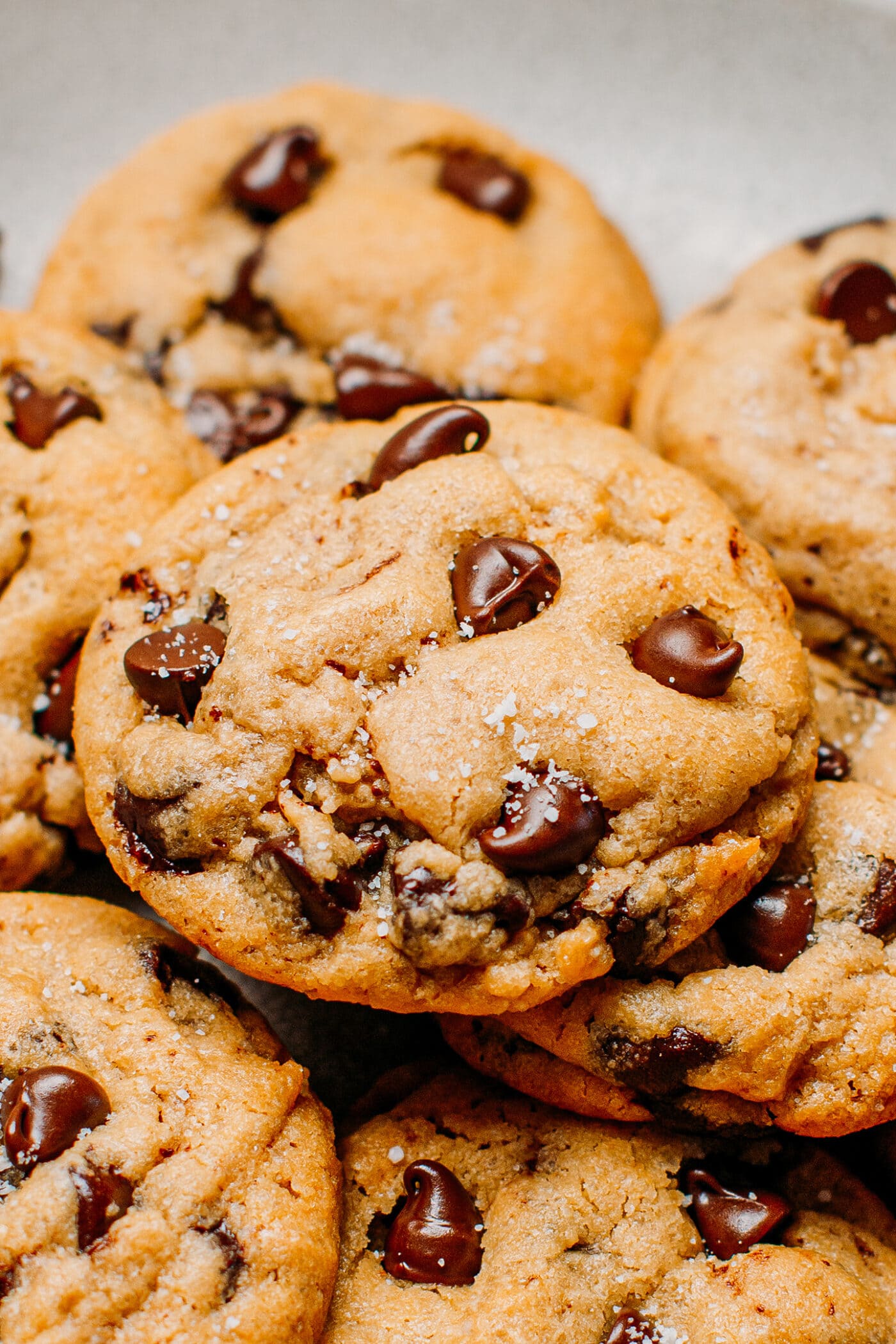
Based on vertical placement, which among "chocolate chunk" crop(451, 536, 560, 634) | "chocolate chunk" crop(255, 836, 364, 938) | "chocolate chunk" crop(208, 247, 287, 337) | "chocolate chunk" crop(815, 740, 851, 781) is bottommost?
"chocolate chunk" crop(815, 740, 851, 781)

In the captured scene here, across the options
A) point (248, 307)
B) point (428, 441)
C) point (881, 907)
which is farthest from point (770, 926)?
point (248, 307)

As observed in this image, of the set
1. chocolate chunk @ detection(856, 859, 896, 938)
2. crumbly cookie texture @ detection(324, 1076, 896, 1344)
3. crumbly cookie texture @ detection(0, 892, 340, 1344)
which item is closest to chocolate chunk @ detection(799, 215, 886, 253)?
chocolate chunk @ detection(856, 859, 896, 938)

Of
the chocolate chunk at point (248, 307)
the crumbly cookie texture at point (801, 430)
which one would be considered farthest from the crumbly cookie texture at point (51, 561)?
the crumbly cookie texture at point (801, 430)

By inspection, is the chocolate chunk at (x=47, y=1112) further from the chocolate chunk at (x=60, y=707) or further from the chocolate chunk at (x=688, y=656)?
the chocolate chunk at (x=688, y=656)

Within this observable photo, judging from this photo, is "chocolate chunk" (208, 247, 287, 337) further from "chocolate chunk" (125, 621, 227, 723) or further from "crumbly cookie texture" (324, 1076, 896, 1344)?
"crumbly cookie texture" (324, 1076, 896, 1344)

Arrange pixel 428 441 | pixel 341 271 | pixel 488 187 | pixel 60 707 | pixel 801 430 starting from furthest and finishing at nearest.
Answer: pixel 488 187, pixel 341 271, pixel 801 430, pixel 60 707, pixel 428 441

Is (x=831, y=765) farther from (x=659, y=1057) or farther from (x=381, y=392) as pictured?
(x=381, y=392)
